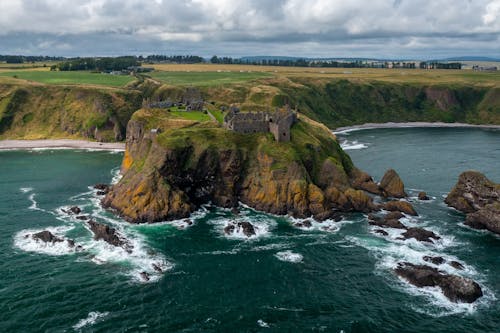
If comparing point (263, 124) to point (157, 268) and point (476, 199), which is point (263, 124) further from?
point (157, 268)

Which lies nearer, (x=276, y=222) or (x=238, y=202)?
(x=276, y=222)

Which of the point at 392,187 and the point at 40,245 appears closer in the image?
the point at 40,245

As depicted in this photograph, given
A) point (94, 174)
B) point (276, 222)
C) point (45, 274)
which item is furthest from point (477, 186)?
point (94, 174)

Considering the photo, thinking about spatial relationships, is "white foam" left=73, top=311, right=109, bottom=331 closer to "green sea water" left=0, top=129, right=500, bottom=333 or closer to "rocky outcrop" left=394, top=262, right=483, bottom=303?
"green sea water" left=0, top=129, right=500, bottom=333

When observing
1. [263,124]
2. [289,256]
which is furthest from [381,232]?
[263,124]

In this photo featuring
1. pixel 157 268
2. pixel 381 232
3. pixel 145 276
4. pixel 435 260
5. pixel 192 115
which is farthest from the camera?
pixel 192 115

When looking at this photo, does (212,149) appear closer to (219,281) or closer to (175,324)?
(219,281)
